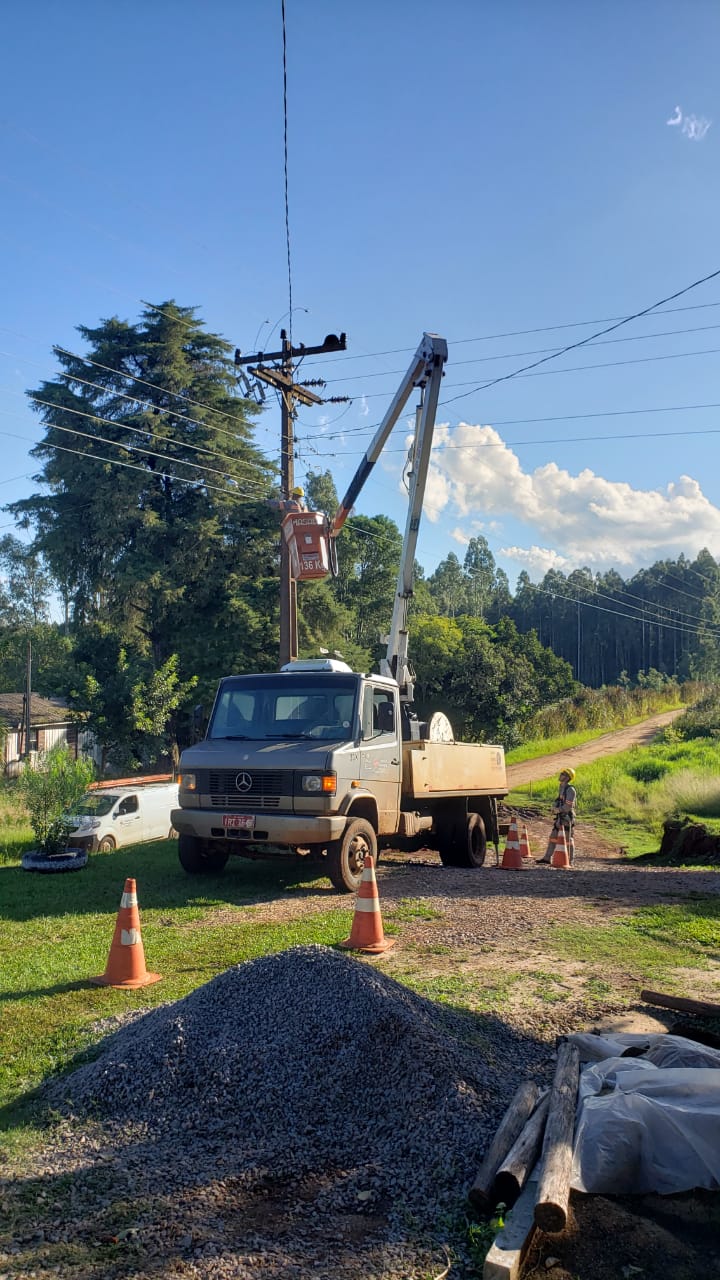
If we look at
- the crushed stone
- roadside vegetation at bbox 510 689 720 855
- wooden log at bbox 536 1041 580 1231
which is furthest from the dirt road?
wooden log at bbox 536 1041 580 1231

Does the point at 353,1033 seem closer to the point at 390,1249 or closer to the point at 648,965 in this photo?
the point at 390,1249

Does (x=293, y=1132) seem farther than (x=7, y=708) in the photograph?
No

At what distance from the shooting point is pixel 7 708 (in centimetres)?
4466

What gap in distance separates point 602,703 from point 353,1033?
4696 centimetres

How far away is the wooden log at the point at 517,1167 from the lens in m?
3.29

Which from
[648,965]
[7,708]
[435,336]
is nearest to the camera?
[648,965]

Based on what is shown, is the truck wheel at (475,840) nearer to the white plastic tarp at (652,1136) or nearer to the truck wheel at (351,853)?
the truck wheel at (351,853)

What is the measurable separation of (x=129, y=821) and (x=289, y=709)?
8.53 meters

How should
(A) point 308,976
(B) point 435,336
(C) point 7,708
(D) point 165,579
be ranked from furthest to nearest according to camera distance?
(C) point 7,708
(D) point 165,579
(B) point 435,336
(A) point 308,976

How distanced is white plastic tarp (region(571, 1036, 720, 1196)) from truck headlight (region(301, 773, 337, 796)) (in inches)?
233

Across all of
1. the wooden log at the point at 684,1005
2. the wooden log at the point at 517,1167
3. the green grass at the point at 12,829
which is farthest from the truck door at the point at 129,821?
the wooden log at the point at 517,1167

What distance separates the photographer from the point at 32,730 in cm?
4297

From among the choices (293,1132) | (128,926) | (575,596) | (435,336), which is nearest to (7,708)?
(435,336)

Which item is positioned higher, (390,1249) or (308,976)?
(308,976)
